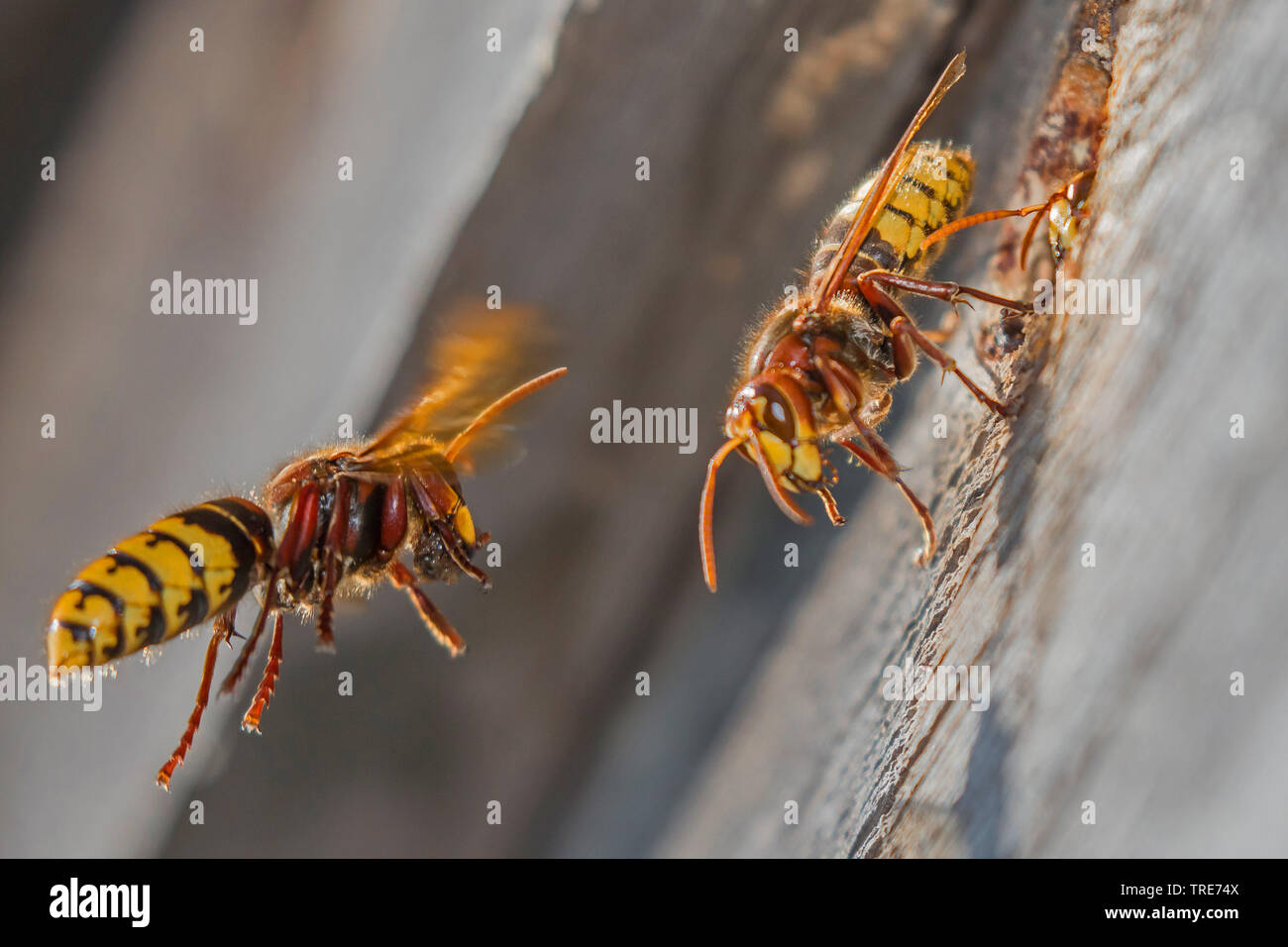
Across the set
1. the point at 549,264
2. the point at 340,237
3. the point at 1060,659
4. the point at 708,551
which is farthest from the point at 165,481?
the point at 1060,659

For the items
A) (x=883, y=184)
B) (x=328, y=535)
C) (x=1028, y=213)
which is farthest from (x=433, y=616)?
(x=1028, y=213)

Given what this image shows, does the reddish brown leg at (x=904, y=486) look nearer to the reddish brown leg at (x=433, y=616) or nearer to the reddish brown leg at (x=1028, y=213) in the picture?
the reddish brown leg at (x=1028, y=213)

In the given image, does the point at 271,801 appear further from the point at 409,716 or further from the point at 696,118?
the point at 696,118

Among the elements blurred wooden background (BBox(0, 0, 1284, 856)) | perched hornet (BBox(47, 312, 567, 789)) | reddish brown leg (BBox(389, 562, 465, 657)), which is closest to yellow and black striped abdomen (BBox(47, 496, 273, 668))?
perched hornet (BBox(47, 312, 567, 789))

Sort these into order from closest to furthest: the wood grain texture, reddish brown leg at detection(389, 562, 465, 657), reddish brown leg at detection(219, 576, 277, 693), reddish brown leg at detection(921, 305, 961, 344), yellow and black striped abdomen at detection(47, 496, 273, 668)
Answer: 1. the wood grain texture
2. yellow and black striped abdomen at detection(47, 496, 273, 668)
3. reddish brown leg at detection(219, 576, 277, 693)
4. reddish brown leg at detection(389, 562, 465, 657)
5. reddish brown leg at detection(921, 305, 961, 344)

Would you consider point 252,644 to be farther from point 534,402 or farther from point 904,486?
point 904,486

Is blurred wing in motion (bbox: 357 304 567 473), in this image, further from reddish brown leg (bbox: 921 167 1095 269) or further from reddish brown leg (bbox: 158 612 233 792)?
reddish brown leg (bbox: 921 167 1095 269)

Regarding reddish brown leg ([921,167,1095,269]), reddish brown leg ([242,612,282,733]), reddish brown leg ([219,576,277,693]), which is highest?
reddish brown leg ([921,167,1095,269])
